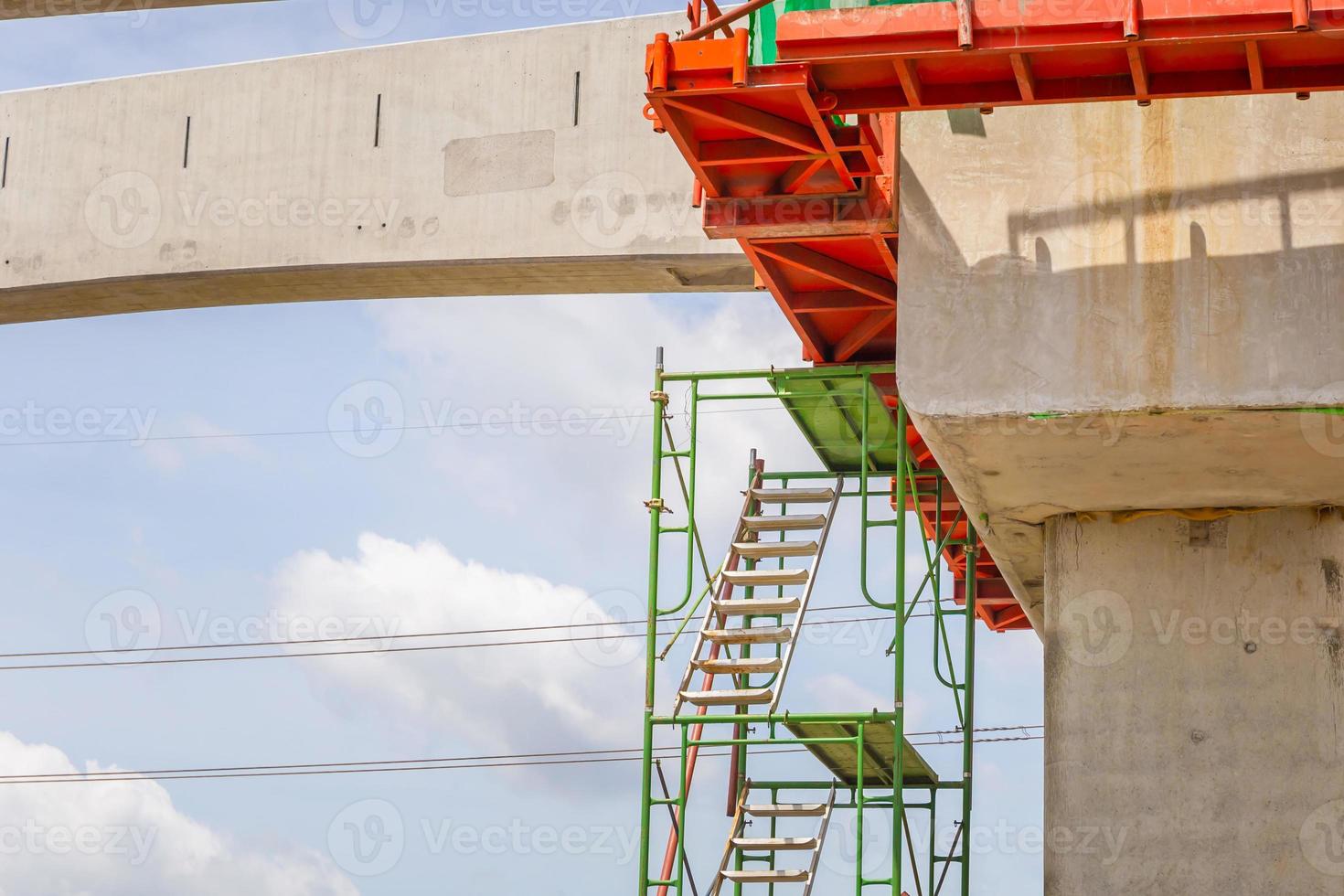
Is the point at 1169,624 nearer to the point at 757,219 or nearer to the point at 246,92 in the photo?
the point at 757,219

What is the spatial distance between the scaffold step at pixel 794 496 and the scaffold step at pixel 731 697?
241cm

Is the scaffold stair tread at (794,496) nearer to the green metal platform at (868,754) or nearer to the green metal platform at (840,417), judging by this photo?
the green metal platform at (840,417)

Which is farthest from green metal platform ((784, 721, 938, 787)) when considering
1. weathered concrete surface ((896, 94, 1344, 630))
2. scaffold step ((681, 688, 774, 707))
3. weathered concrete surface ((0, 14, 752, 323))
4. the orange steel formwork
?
weathered concrete surface ((0, 14, 752, 323))

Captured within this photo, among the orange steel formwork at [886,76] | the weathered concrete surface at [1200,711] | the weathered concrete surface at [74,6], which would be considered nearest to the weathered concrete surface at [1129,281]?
the orange steel formwork at [886,76]

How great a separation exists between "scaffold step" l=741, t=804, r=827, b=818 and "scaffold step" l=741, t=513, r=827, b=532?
2.27m

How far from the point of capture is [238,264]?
16.5 metres

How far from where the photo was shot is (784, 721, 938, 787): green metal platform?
44.7 ft

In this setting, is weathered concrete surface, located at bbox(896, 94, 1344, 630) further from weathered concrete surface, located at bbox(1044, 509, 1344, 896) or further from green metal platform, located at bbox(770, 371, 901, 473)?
green metal platform, located at bbox(770, 371, 901, 473)

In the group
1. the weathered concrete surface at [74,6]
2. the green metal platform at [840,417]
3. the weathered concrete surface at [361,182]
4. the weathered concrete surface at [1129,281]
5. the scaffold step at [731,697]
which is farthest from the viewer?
the weathered concrete surface at [361,182]

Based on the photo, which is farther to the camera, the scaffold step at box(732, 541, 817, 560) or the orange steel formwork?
the scaffold step at box(732, 541, 817, 560)

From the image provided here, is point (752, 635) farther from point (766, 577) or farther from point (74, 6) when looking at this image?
point (74, 6)

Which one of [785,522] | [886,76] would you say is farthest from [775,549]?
[886,76]

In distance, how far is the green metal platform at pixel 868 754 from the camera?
13.6 meters

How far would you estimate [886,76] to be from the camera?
1012cm
